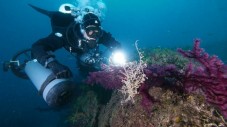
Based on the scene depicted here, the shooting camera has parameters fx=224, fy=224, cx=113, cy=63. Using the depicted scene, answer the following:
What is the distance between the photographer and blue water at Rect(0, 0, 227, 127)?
1647cm

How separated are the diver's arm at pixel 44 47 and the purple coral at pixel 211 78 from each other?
13.2 feet

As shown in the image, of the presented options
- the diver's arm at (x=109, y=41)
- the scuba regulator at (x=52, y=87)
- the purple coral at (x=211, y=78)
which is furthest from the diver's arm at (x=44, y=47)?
the purple coral at (x=211, y=78)

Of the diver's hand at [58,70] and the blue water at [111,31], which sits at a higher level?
the blue water at [111,31]

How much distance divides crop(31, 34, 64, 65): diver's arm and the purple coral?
13.2 ft

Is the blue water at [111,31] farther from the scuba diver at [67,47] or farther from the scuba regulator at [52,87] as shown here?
the scuba regulator at [52,87]

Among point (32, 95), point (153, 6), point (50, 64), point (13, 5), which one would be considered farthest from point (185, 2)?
point (50, 64)

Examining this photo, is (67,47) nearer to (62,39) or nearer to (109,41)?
(62,39)

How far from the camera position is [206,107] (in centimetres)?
300

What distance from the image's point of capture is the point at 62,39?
22.8 feet

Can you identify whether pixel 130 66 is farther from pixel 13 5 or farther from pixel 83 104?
pixel 13 5

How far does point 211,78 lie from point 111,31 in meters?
88.8

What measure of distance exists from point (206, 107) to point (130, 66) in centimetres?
124

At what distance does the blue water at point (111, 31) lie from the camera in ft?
54.0

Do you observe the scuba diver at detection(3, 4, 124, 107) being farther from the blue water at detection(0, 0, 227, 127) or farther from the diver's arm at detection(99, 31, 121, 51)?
the blue water at detection(0, 0, 227, 127)
